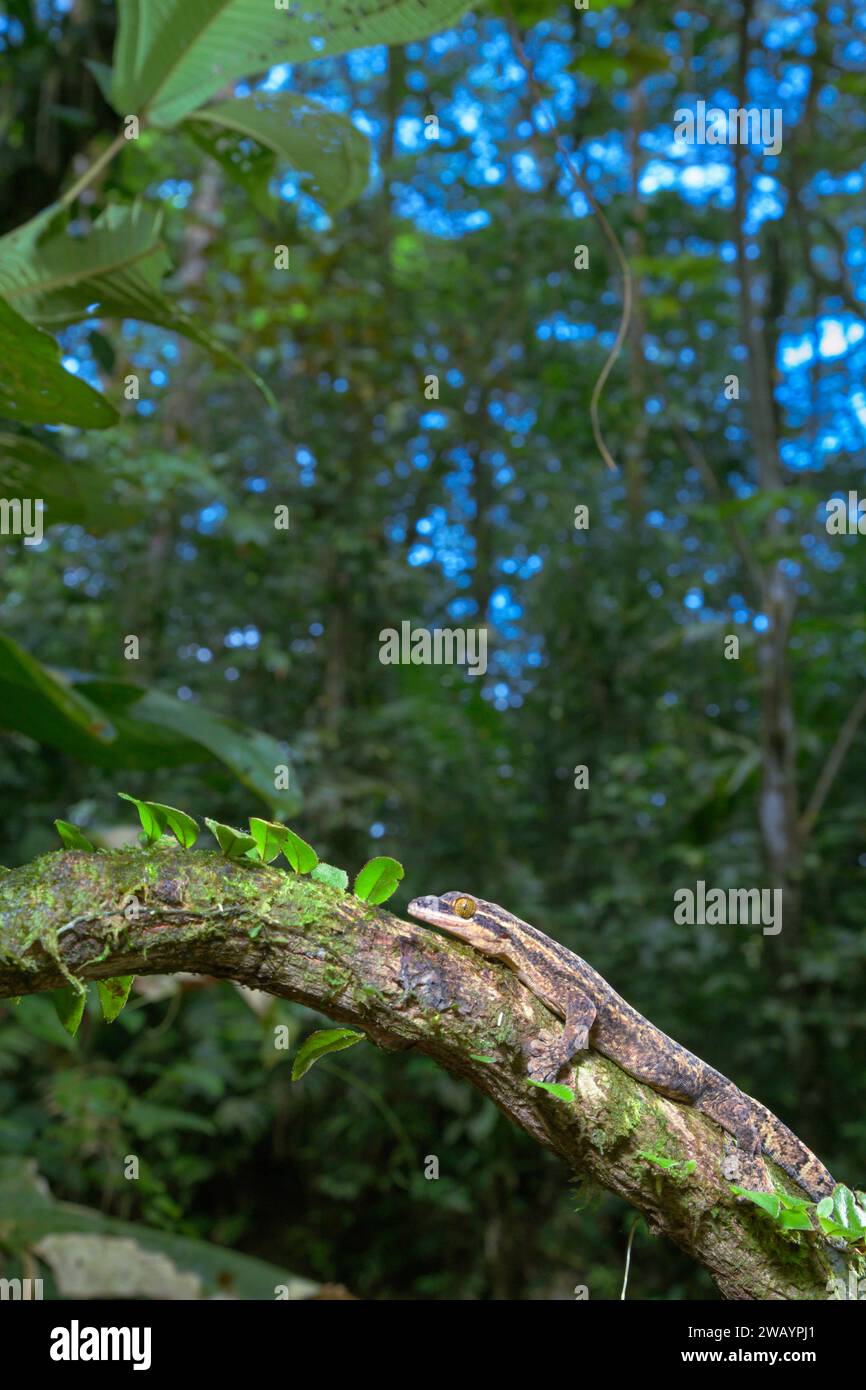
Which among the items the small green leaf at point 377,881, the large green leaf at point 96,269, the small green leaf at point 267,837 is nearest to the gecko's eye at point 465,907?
the small green leaf at point 377,881

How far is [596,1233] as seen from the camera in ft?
18.8

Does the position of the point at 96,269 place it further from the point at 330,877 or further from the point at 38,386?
the point at 330,877

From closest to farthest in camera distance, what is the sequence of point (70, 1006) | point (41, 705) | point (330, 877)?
point (70, 1006) → point (330, 877) → point (41, 705)

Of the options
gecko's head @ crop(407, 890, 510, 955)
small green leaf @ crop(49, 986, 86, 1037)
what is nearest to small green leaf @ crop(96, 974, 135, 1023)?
small green leaf @ crop(49, 986, 86, 1037)

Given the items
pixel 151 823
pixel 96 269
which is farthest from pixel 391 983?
pixel 96 269

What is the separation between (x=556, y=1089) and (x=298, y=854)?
1.37 ft

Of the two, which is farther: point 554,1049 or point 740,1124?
point 740,1124

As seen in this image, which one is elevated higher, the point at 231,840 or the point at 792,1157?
the point at 231,840

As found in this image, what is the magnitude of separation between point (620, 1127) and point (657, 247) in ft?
24.8

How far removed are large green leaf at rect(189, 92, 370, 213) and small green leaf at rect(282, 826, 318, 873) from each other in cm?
166

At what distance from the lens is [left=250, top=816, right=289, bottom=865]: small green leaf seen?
137 centimetres

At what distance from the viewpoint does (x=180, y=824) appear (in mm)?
1393

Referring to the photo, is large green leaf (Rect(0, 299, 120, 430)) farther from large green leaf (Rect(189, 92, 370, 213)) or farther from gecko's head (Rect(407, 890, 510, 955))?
gecko's head (Rect(407, 890, 510, 955))
